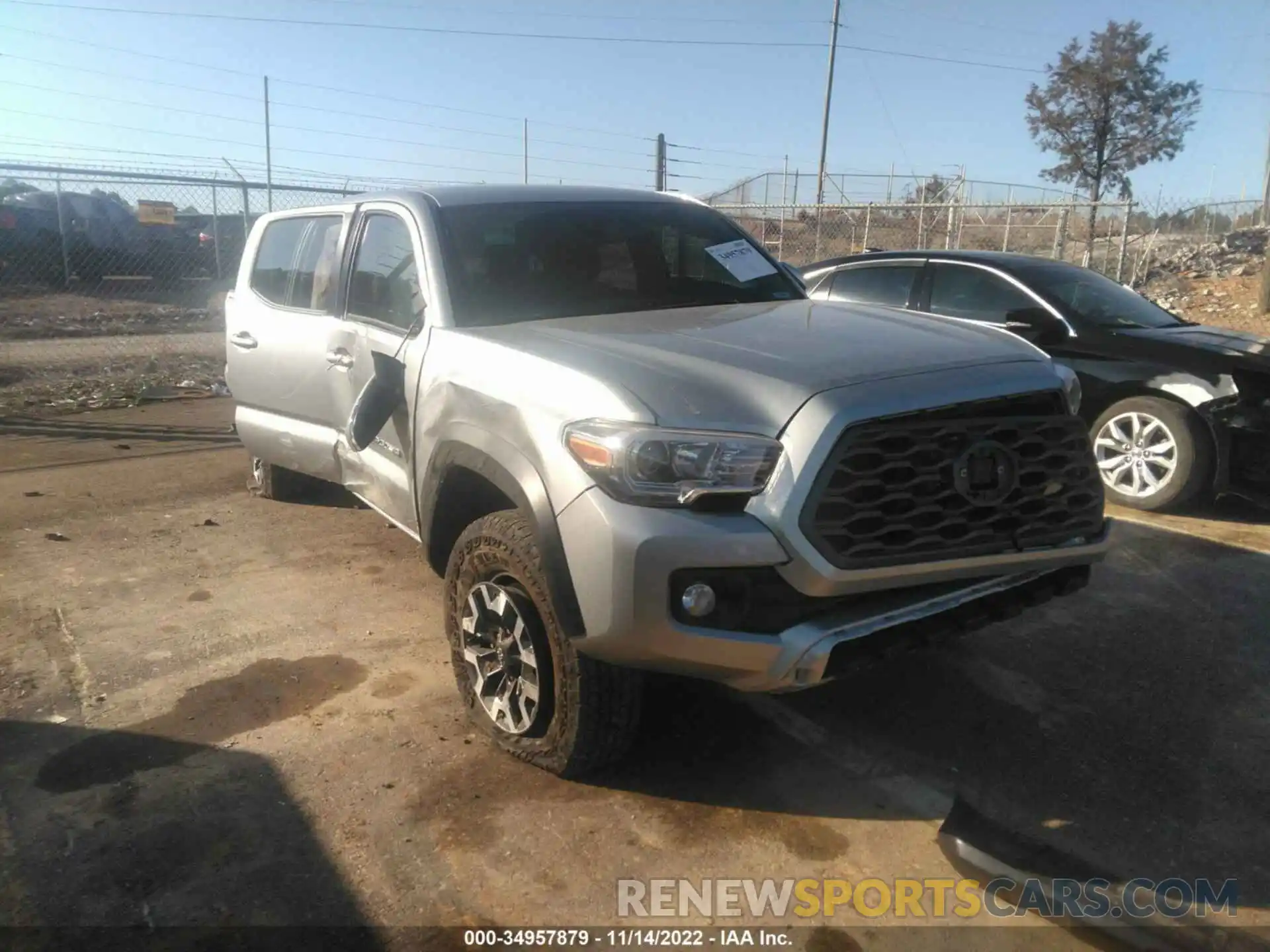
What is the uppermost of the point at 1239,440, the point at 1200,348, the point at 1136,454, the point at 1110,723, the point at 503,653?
the point at 1200,348

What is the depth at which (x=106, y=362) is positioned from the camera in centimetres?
1094

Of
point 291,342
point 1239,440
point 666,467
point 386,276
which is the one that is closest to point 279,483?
point 291,342

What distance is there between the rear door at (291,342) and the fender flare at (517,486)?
3.71ft

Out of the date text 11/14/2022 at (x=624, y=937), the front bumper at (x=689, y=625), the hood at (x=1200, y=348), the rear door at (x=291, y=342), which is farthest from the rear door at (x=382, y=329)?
the hood at (x=1200, y=348)

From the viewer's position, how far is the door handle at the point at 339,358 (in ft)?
14.0

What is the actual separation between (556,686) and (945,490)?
4.31ft

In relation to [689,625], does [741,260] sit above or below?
above

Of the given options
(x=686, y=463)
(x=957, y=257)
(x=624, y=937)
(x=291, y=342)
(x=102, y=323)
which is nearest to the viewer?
(x=624, y=937)

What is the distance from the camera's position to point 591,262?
4012 millimetres

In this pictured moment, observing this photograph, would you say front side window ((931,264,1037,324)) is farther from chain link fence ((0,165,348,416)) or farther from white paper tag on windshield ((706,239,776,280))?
chain link fence ((0,165,348,416))

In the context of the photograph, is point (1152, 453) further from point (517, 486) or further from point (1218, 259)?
point (1218, 259)

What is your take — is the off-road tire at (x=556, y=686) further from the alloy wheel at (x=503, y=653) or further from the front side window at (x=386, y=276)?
the front side window at (x=386, y=276)

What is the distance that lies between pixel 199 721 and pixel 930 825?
2591 millimetres

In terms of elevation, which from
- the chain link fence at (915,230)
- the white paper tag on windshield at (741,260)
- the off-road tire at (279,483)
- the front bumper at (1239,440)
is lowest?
the off-road tire at (279,483)
